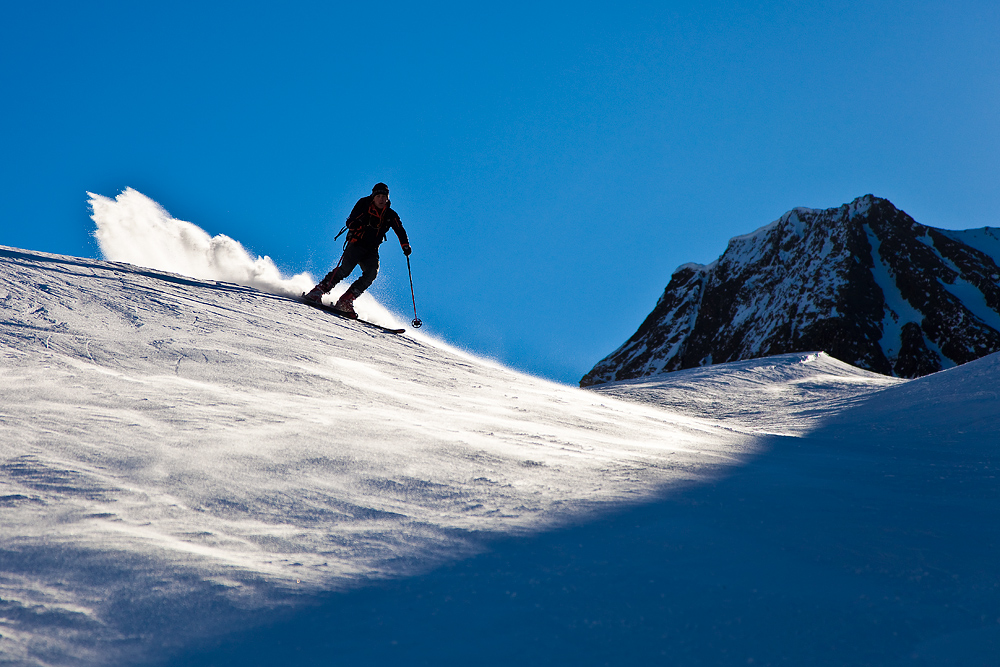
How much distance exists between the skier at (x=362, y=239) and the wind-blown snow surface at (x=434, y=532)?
647 centimetres

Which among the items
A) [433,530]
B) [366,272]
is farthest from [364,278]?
[433,530]

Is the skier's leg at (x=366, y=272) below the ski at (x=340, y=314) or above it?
above

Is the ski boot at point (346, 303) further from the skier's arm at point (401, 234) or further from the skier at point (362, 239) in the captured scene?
the skier's arm at point (401, 234)

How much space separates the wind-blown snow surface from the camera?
1.97m

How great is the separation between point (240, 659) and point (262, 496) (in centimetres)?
121

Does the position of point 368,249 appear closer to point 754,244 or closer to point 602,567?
point 602,567

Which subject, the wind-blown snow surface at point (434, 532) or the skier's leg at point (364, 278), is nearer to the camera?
the wind-blown snow surface at point (434, 532)

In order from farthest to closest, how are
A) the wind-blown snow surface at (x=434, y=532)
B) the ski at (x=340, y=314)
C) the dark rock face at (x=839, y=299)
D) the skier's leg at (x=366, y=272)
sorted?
1. the dark rock face at (x=839, y=299)
2. the skier's leg at (x=366, y=272)
3. the ski at (x=340, y=314)
4. the wind-blown snow surface at (x=434, y=532)

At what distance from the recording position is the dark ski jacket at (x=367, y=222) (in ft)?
40.6

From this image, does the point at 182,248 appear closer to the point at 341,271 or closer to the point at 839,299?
the point at 341,271

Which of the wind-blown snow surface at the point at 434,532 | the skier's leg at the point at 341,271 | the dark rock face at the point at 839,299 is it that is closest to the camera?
the wind-blown snow surface at the point at 434,532

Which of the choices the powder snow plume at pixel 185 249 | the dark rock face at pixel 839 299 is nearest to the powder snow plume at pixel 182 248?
the powder snow plume at pixel 185 249

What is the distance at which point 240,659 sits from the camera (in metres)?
1.84

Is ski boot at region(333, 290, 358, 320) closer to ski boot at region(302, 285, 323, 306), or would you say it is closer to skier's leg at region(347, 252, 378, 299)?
skier's leg at region(347, 252, 378, 299)
